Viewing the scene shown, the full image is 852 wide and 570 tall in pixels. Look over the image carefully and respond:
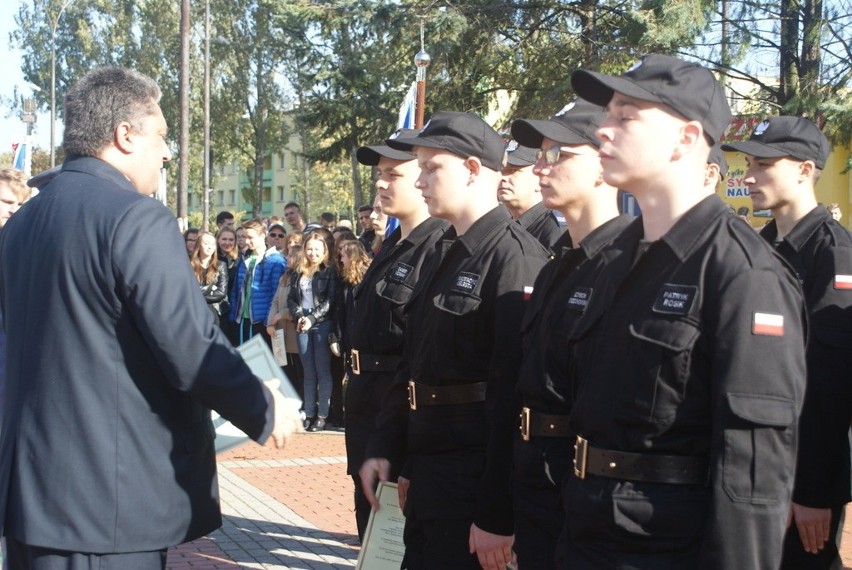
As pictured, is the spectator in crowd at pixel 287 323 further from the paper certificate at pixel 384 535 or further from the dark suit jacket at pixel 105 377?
the dark suit jacket at pixel 105 377

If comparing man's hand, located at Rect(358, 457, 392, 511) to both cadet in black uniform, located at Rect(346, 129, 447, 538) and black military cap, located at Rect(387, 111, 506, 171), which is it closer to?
cadet in black uniform, located at Rect(346, 129, 447, 538)

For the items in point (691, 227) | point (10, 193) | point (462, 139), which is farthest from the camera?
point (10, 193)

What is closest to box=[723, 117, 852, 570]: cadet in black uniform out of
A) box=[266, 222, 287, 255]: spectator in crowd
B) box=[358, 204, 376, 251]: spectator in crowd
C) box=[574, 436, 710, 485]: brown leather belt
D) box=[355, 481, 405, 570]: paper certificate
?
box=[355, 481, 405, 570]: paper certificate

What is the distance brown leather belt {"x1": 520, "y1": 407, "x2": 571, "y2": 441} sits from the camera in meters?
3.15

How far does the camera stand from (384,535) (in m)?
4.07

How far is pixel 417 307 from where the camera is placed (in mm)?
4074

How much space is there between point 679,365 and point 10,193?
14.1 ft

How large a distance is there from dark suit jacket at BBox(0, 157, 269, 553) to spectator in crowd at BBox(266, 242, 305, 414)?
8147 millimetres

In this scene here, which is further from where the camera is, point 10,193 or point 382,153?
point 10,193

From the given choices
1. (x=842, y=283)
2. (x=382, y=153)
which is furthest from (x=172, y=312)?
(x=842, y=283)

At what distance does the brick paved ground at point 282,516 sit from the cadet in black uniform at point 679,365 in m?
3.76

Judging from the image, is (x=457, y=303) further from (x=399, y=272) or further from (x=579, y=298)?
(x=399, y=272)

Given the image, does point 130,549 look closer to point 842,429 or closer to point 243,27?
point 842,429

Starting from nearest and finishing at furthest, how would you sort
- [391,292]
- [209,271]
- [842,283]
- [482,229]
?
[482,229], [842,283], [391,292], [209,271]
